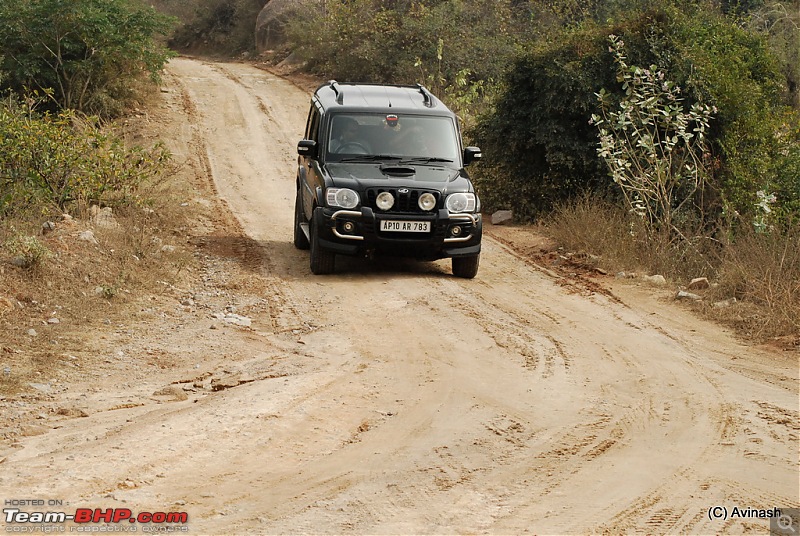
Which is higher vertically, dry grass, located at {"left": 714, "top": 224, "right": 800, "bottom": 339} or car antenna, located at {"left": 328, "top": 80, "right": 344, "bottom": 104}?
car antenna, located at {"left": 328, "top": 80, "right": 344, "bottom": 104}

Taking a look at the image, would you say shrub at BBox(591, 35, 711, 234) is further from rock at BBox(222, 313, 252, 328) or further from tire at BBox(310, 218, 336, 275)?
rock at BBox(222, 313, 252, 328)

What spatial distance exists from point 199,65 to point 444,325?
26945 millimetres

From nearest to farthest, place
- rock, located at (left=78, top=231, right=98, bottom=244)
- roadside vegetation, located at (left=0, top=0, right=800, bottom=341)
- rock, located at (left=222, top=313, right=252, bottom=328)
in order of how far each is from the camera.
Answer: rock, located at (left=222, top=313, right=252, bottom=328) < rock, located at (left=78, top=231, right=98, bottom=244) < roadside vegetation, located at (left=0, top=0, right=800, bottom=341)

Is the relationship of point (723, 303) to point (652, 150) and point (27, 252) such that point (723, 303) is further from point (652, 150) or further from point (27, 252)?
point (27, 252)

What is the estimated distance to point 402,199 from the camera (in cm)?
1110

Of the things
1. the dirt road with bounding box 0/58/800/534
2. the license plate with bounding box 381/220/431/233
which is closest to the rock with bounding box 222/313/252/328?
the dirt road with bounding box 0/58/800/534

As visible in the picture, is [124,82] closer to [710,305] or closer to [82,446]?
[710,305]

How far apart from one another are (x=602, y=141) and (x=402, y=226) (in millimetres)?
3349

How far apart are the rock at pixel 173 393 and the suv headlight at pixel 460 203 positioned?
460 centimetres

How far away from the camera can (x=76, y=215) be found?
12.7m

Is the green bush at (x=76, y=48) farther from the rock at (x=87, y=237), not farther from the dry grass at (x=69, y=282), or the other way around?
the rock at (x=87, y=237)

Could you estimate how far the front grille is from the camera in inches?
437

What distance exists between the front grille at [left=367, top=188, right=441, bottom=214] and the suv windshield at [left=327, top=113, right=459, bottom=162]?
31.8 inches

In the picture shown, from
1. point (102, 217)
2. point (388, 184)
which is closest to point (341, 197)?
point (388, 184)
